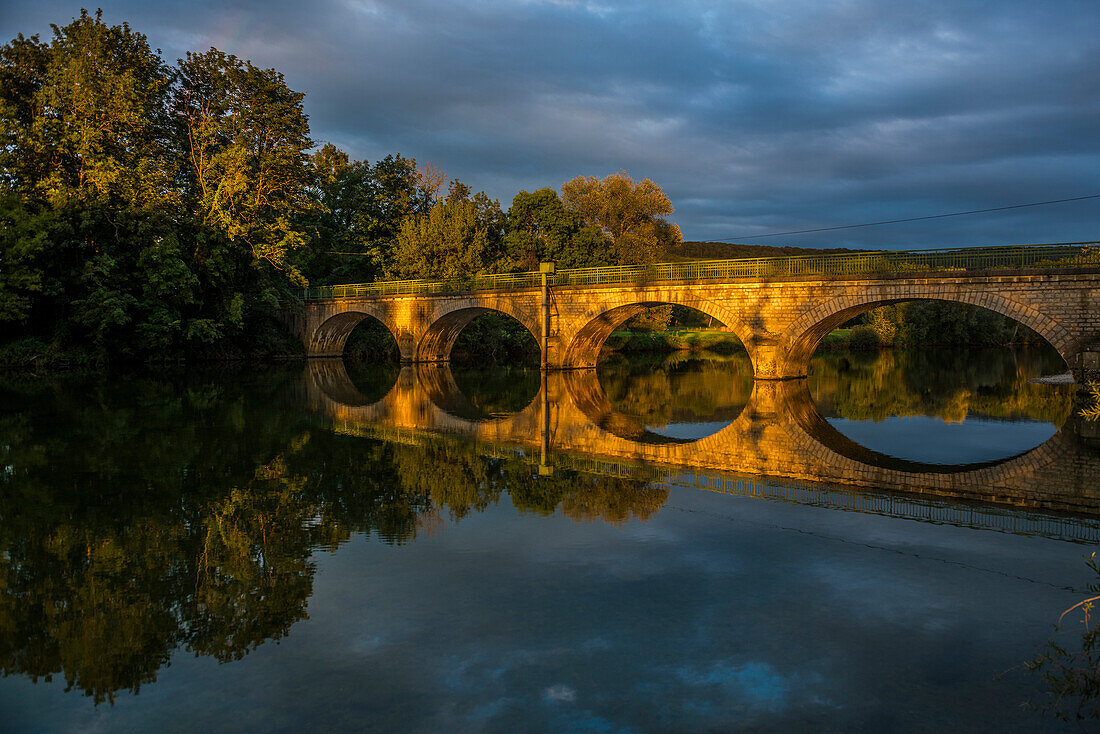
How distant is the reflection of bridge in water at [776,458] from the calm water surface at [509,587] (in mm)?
123

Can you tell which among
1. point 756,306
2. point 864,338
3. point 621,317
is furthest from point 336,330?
point 864,338

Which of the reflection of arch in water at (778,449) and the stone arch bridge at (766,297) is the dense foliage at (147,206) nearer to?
the stone arch bridge at (766,297)

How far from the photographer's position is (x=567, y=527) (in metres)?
8.29

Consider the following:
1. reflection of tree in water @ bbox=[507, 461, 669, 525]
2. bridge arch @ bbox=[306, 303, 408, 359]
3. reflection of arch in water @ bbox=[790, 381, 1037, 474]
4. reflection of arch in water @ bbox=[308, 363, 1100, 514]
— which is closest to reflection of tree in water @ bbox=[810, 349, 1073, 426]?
reflection of arch in water @ bbox=[790, 381, 1037, 474]

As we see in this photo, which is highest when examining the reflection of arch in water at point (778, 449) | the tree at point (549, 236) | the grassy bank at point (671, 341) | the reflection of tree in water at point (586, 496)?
the tree at point (549, 236)

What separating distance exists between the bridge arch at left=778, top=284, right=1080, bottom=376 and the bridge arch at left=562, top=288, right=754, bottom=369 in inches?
70.1

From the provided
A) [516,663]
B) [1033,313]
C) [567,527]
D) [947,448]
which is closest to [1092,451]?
[947,448]

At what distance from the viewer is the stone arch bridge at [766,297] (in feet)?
68.9

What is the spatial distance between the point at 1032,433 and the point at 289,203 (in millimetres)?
39263

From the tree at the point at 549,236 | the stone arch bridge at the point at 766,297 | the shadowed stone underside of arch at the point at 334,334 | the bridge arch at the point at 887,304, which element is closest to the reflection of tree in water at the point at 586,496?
the bridge arch at the point at 887,304

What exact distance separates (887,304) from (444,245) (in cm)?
2956

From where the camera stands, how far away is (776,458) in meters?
13.0

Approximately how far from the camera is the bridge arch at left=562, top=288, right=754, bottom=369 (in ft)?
92.8

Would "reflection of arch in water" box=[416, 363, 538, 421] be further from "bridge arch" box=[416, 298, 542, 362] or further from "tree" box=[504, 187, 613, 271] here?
"tree" box=[504, 187, 613, 271]
